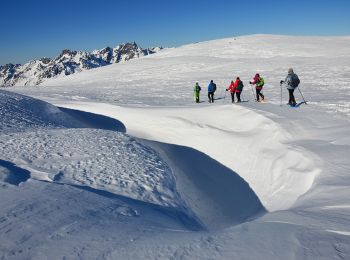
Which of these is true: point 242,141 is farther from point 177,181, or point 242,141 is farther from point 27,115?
point 27,115

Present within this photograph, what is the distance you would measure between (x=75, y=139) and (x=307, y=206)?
28.9ft

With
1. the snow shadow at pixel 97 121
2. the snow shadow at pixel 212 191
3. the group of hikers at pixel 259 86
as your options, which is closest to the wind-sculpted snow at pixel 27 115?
the snow shadow at pixel 97 121

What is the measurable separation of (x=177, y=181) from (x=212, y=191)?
1.17 meters

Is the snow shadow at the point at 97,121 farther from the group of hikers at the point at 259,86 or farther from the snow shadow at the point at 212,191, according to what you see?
the snow shadow at the point at 212,191

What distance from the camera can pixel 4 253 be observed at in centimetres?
473

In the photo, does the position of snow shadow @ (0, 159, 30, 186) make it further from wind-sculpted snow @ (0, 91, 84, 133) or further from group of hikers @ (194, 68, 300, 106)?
group of hikers @ (194, 68, 300, 106)

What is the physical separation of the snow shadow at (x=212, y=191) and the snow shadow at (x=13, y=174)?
168 inches

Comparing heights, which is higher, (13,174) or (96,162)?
(13,174)

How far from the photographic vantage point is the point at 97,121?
2192 cm

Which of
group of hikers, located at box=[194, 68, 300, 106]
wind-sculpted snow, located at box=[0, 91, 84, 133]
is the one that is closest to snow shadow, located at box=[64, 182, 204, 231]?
wind-sculpted snow, located at box=[0, 91, 84, 133]

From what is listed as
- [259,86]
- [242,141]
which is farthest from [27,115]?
[259,86]

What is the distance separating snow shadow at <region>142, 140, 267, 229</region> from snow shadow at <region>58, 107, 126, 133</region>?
603cm

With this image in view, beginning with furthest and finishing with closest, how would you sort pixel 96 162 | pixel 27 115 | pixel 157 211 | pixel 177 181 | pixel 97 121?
pixel 97 121, pixel 27 115, pixel 177 181, pixel 96 162, pixel 157 211

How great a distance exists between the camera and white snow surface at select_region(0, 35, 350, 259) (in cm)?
495
